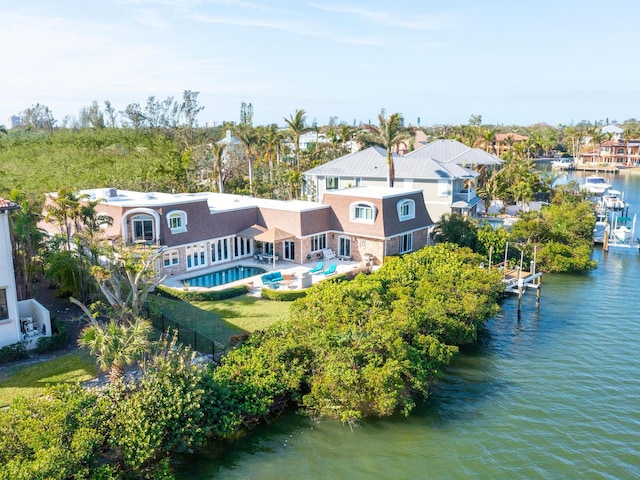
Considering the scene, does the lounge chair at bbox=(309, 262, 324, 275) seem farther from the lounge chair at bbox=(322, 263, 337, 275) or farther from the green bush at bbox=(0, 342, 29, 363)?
the green bush at bbox=(0, 342, 29, 363)

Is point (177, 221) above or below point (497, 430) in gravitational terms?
above

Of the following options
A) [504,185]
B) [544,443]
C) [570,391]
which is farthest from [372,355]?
[504,185]

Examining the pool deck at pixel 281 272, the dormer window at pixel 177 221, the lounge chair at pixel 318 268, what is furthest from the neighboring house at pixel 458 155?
the dormer window at pixel 177 221

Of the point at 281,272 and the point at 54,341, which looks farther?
the point at 281,272

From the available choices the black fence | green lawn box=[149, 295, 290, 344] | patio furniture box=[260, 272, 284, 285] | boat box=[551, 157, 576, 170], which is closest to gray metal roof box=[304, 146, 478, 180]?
patio furniture box=[260, 272, 284, 285]

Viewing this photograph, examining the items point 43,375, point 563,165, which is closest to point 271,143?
point 43,375

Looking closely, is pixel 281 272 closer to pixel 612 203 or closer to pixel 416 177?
pixel 416 177
